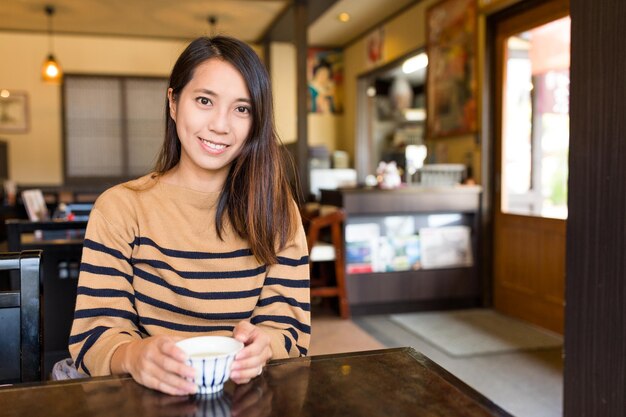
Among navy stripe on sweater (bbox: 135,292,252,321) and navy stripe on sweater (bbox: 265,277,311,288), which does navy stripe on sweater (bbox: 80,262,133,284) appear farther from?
navy stripe on sweater (bbox: 265,277,311,288)

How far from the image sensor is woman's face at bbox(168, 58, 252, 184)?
1.10 m

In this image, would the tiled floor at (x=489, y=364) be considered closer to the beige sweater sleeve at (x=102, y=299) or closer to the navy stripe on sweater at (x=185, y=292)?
the navy stripe on sweater at (x=185, y=292)

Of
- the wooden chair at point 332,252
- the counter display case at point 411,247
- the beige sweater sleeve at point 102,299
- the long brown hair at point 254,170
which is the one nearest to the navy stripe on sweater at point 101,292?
the beige sweater sleeve at point 102,299

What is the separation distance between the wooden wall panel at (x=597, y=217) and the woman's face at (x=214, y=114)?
126 cm

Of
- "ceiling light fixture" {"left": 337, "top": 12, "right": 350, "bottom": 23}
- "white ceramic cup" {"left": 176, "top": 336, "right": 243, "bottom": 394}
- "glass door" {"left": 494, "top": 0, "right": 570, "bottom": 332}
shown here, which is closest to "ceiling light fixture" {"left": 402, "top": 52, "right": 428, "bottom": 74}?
"ceiling light fixture" {"left": 337, "top": 12, "right": 350, "bottom": 23}

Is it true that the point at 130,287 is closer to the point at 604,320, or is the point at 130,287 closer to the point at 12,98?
the point at 604,320

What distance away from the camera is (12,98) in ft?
24.8

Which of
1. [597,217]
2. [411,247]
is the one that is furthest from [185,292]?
[411,247]

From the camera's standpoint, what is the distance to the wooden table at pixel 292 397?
0.71 meters

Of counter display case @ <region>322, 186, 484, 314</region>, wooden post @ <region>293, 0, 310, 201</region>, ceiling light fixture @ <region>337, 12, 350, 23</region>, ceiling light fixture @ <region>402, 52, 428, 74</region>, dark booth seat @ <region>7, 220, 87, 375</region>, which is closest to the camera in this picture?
dark booth seat @ <region>7, 220, 87, 375</region>

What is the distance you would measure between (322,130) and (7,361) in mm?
7188

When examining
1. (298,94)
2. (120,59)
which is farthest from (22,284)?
(120,59)

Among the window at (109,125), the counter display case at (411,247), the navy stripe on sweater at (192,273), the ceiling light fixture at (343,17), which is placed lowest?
the counter display case at (411,247)

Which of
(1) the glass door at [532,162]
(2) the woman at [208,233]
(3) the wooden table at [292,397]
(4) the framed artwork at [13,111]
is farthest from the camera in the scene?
(4) the framed artwork at [13,111]
